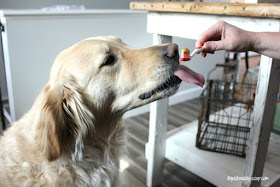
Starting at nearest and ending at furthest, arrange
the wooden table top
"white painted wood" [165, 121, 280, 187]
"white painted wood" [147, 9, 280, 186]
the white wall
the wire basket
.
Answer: the wooden table top
"white painted wood" [147, 9, 280, 186]
"white painted wood" [165, 121, 280, 187]
the wire basket
the white wall

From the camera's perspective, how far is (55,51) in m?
2.06

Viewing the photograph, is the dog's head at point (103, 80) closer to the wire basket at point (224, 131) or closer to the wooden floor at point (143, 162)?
the wire basket at point (224, 131)

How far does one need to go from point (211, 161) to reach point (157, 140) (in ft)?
1.14

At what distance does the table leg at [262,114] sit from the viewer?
92cm

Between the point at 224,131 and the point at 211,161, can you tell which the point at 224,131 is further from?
the point at 211,161

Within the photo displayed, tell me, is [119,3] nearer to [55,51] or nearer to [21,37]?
[55,51]

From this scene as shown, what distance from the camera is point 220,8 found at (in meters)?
0.91

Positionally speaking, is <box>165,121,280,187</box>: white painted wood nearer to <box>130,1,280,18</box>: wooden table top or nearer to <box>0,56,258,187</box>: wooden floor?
<box>0,56,258,187</box>: wooden floor

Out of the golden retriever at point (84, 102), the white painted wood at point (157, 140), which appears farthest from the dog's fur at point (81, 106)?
the white painted wood at point (157, 140)

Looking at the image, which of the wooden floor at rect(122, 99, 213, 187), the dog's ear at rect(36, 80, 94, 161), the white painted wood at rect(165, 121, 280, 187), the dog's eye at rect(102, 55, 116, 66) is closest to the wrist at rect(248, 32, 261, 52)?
the dog's eye at rect(102, 55, 116, 66)

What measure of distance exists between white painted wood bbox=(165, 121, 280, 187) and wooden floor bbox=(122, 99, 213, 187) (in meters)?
0.17

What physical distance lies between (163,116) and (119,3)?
7.05 ft

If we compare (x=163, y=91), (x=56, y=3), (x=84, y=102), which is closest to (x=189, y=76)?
(x=163, y=91)

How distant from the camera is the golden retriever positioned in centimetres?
87
